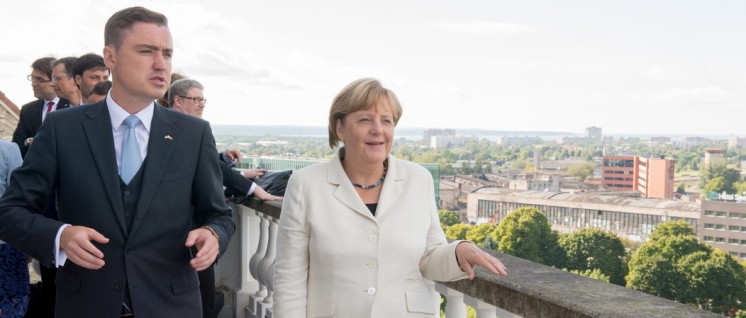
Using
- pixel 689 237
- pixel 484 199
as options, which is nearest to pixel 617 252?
pixel 689 237

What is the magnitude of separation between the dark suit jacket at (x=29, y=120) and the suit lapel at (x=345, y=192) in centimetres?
240

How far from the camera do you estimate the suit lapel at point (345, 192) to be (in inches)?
76.6

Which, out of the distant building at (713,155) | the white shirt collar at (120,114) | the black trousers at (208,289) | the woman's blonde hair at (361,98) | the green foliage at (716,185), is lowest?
the green foliage at (716,185)

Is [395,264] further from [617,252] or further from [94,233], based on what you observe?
[617,252]

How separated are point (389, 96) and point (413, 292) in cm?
51

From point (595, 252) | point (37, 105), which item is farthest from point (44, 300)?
point (595, 252)

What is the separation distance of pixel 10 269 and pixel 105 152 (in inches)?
39.0

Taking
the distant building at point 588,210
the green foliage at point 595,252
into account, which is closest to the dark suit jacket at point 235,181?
the green foliage at point 595,252

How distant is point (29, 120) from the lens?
4105 mm

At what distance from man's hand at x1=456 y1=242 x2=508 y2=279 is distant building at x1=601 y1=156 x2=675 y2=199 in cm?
15726

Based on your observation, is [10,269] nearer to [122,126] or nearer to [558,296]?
[122,126]

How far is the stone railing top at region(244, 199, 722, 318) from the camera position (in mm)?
1625

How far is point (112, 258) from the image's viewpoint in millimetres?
1799

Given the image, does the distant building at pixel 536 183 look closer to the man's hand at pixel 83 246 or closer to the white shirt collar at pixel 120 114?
the white shirt collar at pixel 120 114
